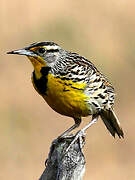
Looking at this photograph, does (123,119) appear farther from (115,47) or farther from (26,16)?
(26,16)

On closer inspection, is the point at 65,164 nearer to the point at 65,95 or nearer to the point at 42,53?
the point at 65,95

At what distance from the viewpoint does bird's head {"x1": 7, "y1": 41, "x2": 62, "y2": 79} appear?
4566 mm

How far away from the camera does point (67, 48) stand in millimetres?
9461

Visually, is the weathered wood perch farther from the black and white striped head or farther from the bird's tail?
the bird's tail

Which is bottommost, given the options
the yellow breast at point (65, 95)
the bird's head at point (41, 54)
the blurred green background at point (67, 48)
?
the blurred green background at point (67, 48)

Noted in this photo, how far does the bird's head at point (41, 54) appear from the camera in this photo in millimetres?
4566

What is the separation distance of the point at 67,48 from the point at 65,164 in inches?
→ 232

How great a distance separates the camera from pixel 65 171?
354 cm

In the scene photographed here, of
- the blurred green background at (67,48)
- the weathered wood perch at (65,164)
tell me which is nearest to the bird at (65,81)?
the weathered wood perch at (65,164)

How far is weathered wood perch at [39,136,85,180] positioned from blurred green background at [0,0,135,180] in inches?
129

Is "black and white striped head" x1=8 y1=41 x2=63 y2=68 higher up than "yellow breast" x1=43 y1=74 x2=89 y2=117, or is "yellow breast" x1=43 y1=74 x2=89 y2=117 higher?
"black and white striped head" x1=8 y1=41 x2=63 y2=68

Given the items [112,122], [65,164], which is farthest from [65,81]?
[65,164]

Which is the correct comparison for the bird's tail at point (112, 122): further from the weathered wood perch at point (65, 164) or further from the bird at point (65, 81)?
the weathered wood perch at point (65, 164)

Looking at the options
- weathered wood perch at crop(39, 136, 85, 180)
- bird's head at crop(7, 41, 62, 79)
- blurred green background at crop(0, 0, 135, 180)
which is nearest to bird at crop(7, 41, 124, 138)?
bird's head at crop(7, 41, 62, 79)
